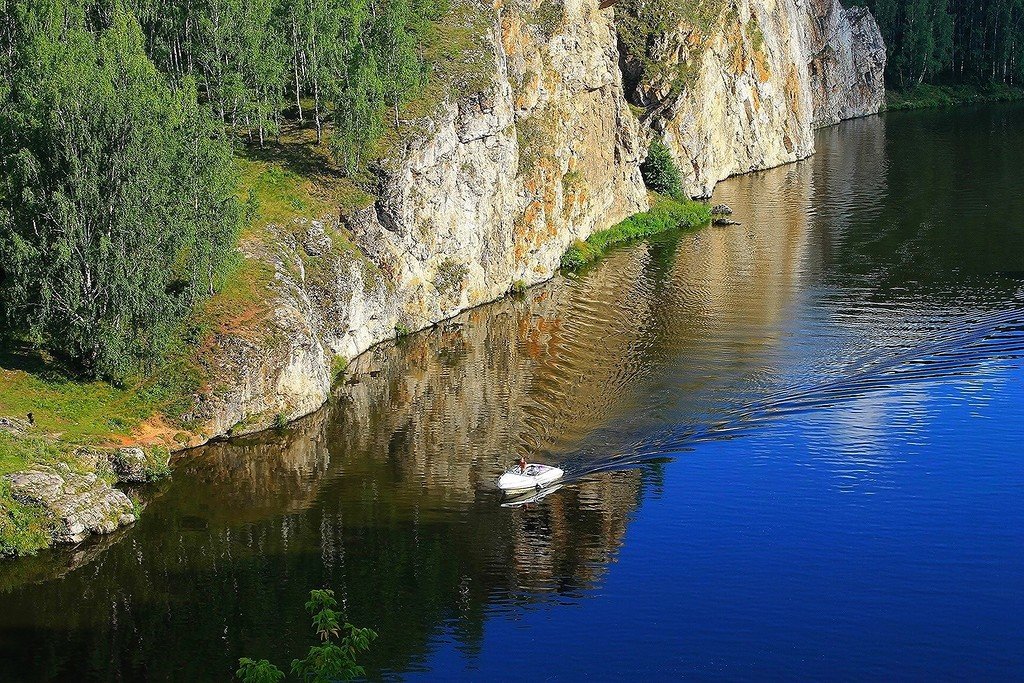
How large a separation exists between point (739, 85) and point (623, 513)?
9798 centimetres

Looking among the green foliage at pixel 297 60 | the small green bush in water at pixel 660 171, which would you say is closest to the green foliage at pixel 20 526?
the green foliage at pixel 297 60

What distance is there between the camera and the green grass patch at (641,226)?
337ft

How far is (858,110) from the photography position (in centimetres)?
19750

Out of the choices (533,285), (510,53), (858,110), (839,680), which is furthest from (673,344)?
(858,110)

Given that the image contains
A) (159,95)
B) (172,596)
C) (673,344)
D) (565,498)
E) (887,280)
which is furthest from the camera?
(887,280)

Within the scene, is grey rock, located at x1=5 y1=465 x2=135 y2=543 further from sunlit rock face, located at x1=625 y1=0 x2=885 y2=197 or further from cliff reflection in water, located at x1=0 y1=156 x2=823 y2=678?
sunlit rock face, located at x1=625 y1=0 x2=885 y2=197

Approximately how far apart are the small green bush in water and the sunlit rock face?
133 inches

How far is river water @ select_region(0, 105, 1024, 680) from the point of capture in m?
44.0

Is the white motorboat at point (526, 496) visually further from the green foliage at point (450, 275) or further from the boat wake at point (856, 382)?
the green foliage at point (450, 275)

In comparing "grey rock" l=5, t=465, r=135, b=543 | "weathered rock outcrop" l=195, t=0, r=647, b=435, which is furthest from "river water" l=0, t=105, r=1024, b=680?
"weathered rock outcrop" l=195, t=0, r=647, b=435

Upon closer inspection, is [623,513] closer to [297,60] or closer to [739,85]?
[297,60]

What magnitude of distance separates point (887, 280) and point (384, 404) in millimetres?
44794

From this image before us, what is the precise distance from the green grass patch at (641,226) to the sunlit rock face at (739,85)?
941 centimetres

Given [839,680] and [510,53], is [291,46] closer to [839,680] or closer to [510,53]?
[510,53]
